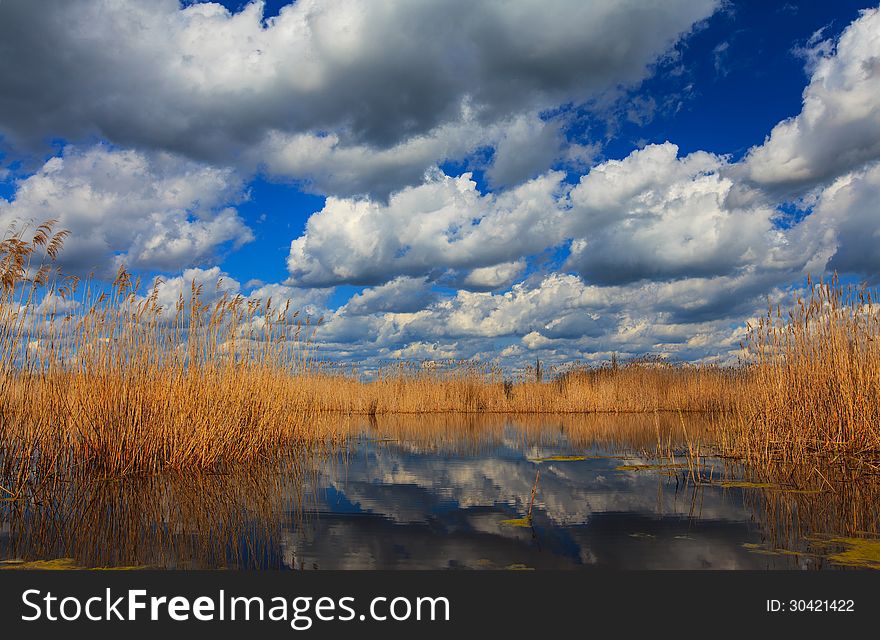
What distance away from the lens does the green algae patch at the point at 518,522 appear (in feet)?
19.1

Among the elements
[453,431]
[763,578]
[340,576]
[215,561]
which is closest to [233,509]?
[215,561]

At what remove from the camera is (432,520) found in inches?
240

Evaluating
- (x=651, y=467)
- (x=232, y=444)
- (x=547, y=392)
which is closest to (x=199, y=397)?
(x=232, y=444)

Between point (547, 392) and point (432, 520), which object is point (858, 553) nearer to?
point (432, 520)

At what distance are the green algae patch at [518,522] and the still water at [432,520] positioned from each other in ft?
0.07

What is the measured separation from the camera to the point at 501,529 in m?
5.67

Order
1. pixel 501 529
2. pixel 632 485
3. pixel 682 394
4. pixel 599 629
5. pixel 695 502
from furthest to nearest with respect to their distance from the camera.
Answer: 1. pixel 682 394
2. pixel 632 485
3. pixel 695 502
4. pixel 501 529
5. pixel 599 629

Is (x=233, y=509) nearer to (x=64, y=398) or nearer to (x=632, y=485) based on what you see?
(x=64, y=398)

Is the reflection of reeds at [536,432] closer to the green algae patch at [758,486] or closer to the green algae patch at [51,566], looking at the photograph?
the green algae patch at [758,486]

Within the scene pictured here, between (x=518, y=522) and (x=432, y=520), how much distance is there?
88 centimetres

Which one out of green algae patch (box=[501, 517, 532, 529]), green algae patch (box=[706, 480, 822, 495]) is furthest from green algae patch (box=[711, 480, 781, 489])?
green algae patch (box=[501, 517, 532, 529])

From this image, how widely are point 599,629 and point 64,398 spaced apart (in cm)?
705

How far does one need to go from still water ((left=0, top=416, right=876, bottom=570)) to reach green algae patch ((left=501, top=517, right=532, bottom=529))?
0.07 feet

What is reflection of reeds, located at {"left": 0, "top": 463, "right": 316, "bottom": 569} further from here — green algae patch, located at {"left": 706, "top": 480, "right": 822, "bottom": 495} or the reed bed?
the reed bed
